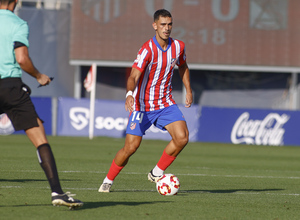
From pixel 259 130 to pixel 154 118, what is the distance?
58.5 feet

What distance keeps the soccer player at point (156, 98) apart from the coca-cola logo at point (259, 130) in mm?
17473

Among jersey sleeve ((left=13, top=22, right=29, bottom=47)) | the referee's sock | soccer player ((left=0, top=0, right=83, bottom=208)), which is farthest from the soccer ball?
jersey sleeve ((left=13, top=22, right=29, bottom=47))

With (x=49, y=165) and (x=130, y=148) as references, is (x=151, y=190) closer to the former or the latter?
(x=130, y=148)

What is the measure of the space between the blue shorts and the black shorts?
254 centimetres

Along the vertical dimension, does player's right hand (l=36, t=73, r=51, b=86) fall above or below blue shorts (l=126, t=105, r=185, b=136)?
above

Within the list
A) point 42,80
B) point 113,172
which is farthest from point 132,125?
point 42,80

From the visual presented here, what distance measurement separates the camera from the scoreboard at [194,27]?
3278 cm

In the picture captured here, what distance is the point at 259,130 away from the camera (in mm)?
26625

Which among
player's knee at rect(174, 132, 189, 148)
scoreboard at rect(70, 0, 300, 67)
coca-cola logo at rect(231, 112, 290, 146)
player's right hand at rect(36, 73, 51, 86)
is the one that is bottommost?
coca-cola logo at rect(231, 112, 290, 146)

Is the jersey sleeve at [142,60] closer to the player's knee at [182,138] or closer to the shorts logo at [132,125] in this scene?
the shorts logo at [132,125]

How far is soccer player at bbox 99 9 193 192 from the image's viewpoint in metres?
9.05

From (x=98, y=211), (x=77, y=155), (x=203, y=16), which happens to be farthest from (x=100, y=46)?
(x=98, y=211)

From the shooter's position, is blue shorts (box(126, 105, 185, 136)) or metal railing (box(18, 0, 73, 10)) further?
metal railing (box(18, 0, 73, 10))

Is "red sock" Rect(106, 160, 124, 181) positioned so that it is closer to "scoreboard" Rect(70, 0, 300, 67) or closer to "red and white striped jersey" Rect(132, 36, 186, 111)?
"red and white striped jersey" Rect(132, 36, 186, 111)
